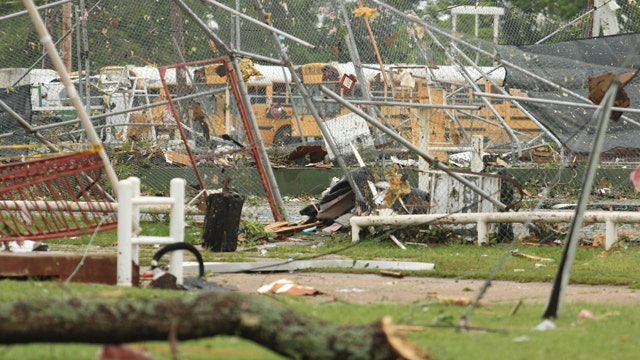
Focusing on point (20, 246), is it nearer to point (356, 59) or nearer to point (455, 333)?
point (455, 333)

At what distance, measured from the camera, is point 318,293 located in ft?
30.7

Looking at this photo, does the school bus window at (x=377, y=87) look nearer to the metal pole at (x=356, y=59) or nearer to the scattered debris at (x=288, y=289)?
the metal pole at (x=356, y=59)

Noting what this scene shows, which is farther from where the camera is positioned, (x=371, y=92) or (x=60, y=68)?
(x=371, y=92)

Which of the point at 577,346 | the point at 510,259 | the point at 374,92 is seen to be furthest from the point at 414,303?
the point at 374,92

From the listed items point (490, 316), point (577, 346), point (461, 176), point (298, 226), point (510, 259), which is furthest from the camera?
point (298, 226)

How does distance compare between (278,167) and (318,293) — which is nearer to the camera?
(318,293)

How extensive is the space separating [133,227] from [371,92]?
26.8 feet

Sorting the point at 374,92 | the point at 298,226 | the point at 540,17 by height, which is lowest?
the point at 298,226

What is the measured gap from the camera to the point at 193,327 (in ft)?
17.3

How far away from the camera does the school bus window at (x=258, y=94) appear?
21.3 metres

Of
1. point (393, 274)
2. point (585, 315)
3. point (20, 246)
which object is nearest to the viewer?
point (585, 315)

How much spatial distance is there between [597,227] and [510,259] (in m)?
2.95

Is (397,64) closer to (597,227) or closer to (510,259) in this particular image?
(597,227)

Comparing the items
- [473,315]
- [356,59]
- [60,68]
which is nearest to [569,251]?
[473,315]
